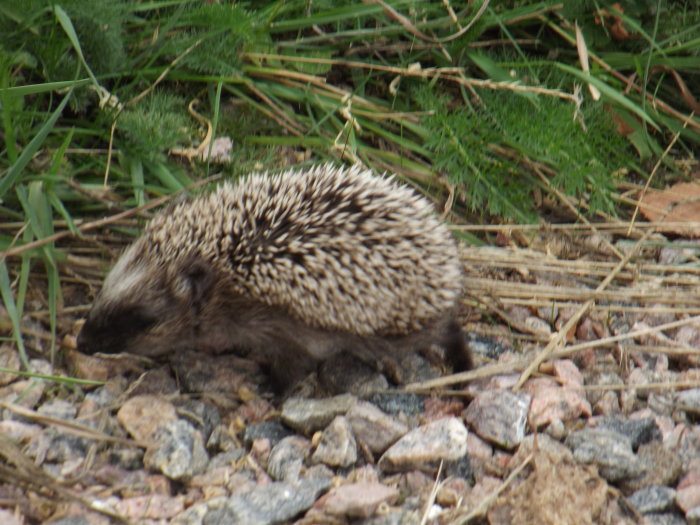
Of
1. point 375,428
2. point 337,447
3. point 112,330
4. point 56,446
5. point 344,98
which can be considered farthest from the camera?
point 344,98

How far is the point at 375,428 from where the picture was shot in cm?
425

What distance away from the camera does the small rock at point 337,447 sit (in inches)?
162

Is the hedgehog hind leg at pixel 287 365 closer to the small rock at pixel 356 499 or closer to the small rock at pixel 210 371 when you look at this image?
the small rock at pixel 210 371

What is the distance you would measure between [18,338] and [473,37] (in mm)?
3662

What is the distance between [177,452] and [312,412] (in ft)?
2.27

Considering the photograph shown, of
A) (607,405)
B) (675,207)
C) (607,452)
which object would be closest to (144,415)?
(607,452)

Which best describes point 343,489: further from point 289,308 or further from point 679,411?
point 679,411

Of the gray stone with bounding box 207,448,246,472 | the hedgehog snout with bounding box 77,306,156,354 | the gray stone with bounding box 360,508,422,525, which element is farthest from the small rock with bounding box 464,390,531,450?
the hedgehog snout with bounding box 77,306,156,354

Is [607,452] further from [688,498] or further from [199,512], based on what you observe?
[199,512]

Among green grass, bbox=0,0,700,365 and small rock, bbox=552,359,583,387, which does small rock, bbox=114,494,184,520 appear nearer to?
green grass, bbox=0,0,700,365

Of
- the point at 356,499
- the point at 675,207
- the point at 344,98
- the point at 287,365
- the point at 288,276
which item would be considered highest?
the point at 344,98

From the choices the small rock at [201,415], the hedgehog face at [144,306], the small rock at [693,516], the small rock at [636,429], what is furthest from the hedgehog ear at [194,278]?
the small rock at [693,516]

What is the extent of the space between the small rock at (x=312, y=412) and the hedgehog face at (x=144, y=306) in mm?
744

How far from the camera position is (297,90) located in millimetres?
6035
